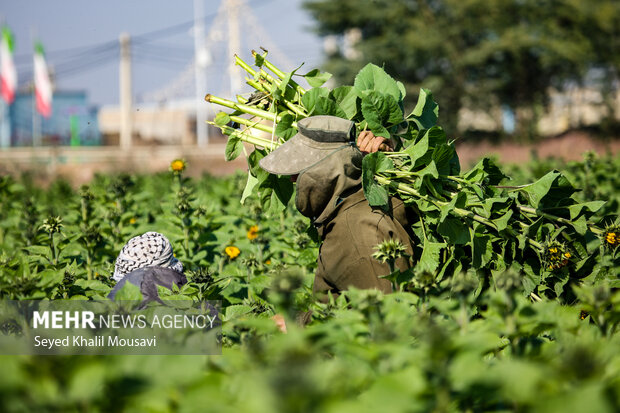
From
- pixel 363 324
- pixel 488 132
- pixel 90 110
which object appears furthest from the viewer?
pixel 90 110

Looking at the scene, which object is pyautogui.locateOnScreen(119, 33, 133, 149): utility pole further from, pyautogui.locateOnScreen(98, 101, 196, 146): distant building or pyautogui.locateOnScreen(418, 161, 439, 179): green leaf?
pyautogui.locateOnScreen(418, 161, 439, 179): green leaf

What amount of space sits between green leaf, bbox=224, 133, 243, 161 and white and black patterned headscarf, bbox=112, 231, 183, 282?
61cm

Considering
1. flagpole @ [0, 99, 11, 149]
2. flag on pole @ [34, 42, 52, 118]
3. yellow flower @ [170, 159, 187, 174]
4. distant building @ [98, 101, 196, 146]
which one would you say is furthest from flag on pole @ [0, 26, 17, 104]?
yellow flower @ [170, 159, 187, 174]

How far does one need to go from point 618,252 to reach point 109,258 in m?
2.91

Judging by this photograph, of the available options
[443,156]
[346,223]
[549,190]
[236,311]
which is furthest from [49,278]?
[549,190]

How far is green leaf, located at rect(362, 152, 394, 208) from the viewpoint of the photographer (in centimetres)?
250

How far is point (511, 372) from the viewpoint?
45.2 inches

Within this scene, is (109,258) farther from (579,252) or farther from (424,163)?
(579,252)

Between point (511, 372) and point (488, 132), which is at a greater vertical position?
point (488, 132)

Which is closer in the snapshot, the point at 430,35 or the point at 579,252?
the point at 579,252

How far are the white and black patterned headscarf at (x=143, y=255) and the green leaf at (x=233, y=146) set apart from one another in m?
0.61

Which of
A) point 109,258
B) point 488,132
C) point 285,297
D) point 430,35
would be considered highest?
point 430,35

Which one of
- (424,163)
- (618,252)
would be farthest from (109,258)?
(618,252)

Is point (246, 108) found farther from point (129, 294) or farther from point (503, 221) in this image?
point (129, 294)
